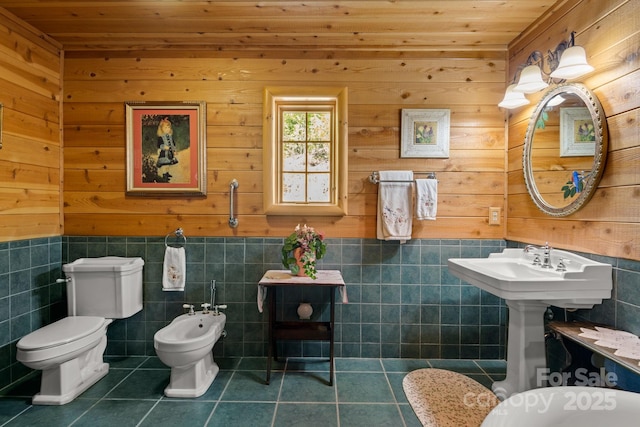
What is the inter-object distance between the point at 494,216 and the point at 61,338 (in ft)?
9.98

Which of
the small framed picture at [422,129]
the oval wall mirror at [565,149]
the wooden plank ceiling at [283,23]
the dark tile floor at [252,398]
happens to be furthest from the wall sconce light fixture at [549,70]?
the dark tile floor at [252,398]

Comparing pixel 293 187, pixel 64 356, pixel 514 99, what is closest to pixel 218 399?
pixel 64 356

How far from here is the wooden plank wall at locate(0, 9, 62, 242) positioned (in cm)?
214

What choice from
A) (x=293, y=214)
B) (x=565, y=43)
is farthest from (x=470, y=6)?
(x=293, y=214)

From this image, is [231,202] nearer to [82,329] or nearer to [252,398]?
[82,329]

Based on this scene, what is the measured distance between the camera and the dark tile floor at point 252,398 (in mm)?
1845

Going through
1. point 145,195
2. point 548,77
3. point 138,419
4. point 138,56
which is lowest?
point 138,419

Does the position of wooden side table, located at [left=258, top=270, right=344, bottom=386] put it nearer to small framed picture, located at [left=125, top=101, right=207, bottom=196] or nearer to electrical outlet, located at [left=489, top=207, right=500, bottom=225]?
small framed picture, located at [left=125, top=101, right=207, bottom=196]

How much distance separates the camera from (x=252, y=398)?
2.05 meters

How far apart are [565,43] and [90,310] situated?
361 cm

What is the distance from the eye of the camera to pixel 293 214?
Result: 257cm

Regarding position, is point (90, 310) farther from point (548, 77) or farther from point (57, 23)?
point (548, 77)

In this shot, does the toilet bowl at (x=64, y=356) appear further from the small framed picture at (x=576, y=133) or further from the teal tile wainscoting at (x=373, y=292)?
the small framed picture at (x=576, y=133)

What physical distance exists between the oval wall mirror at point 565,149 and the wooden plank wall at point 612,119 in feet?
0.15
